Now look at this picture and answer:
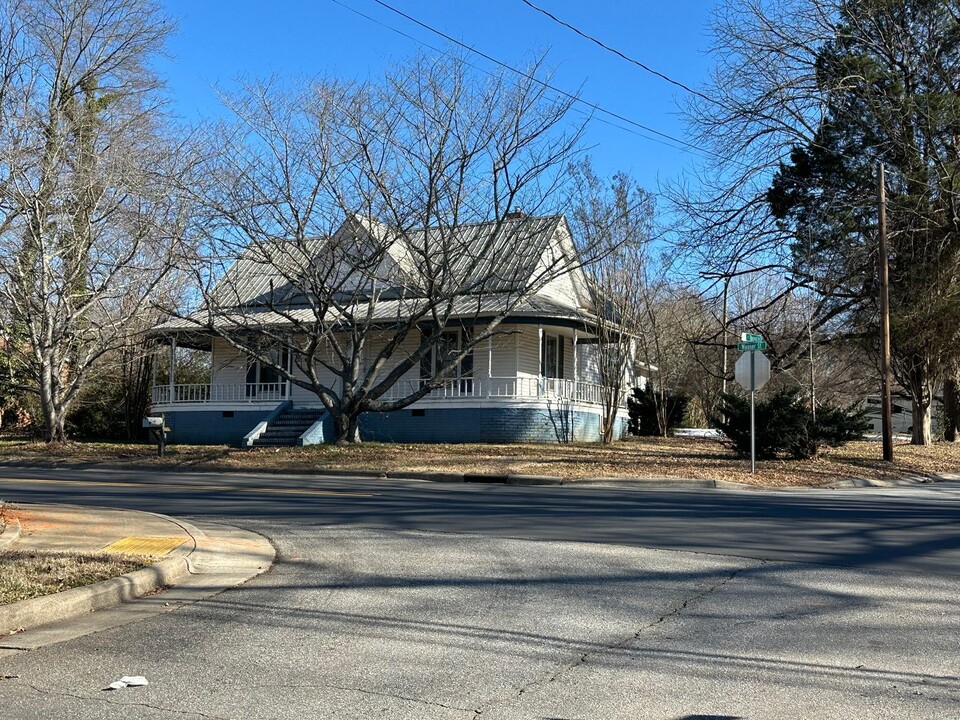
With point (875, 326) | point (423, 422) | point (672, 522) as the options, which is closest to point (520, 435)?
point (423, 422)

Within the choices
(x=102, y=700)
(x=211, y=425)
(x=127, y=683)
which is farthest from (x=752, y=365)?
(x=211, y=425)

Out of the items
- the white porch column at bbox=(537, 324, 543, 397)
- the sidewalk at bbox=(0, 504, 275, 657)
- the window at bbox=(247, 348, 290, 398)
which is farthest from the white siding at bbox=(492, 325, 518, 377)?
the sidewalk at bbox=(0, 504, 275, 657)

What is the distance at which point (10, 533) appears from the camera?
34.0ft

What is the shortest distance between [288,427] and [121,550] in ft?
71.6

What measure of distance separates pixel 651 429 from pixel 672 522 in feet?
84.5

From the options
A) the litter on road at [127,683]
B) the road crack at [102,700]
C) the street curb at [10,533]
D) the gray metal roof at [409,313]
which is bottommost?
the road crack at [102,700]

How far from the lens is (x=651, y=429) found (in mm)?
37812

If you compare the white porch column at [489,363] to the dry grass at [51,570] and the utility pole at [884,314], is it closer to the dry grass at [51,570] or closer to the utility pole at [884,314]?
the utility pole at [884,314]

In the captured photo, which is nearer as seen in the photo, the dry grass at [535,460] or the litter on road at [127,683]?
the litter on road at [127,683]

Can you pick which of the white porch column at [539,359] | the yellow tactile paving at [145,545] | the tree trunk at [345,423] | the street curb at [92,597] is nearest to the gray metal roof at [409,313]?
the white porch column at [539,359]

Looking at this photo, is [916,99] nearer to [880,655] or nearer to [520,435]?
[520,435]

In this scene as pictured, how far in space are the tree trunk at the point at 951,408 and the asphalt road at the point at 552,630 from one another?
23.0 meters

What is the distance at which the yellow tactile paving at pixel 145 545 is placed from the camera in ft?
31.2

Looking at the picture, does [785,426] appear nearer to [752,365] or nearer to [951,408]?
[752,365]
